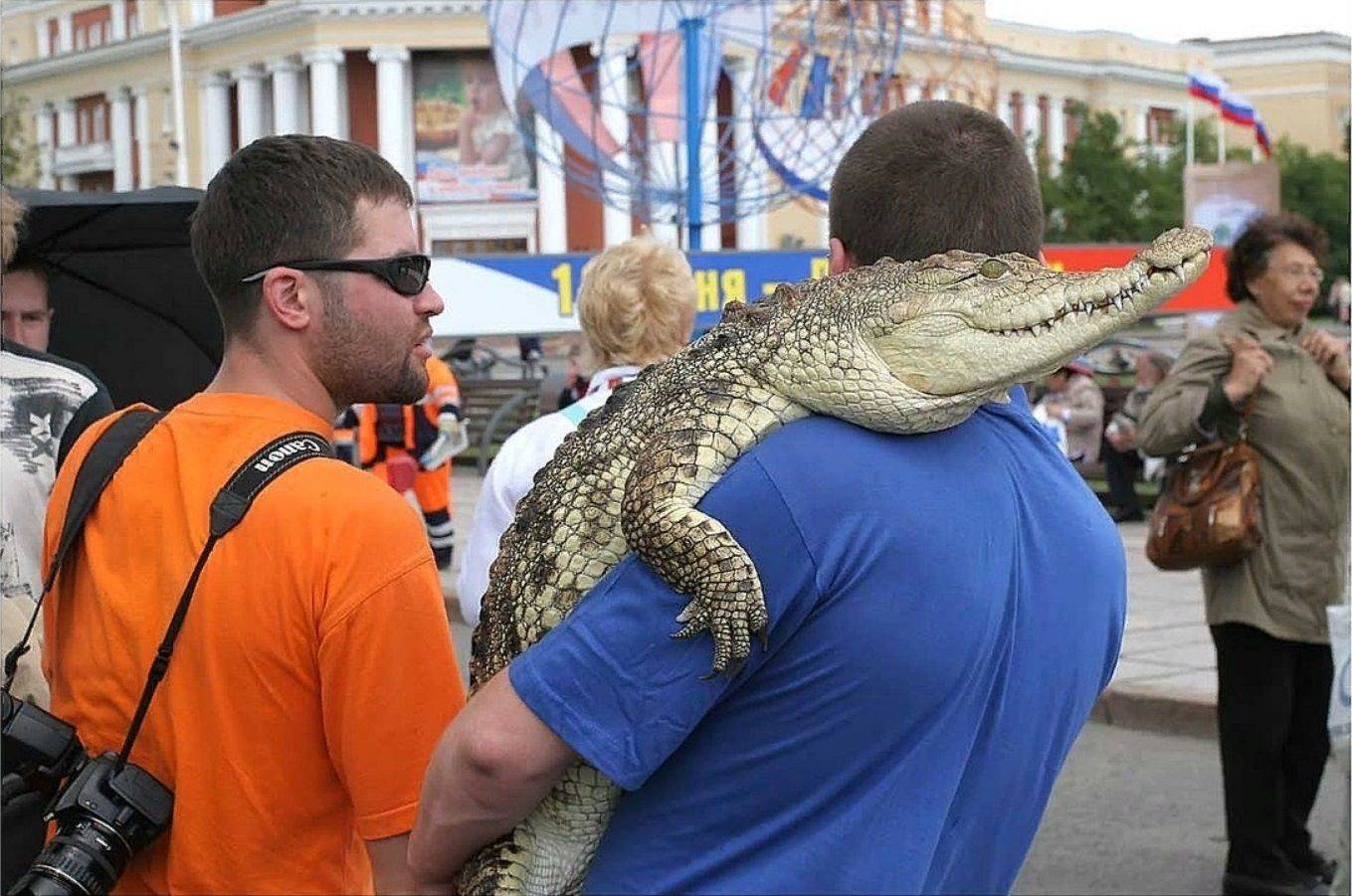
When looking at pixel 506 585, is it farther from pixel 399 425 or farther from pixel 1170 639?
pixel 399 425

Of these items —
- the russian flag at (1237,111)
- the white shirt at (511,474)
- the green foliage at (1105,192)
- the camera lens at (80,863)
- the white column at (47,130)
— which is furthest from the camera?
the white column at (47,130)

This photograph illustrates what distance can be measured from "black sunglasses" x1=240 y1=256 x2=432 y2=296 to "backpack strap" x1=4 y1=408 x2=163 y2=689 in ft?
0.93

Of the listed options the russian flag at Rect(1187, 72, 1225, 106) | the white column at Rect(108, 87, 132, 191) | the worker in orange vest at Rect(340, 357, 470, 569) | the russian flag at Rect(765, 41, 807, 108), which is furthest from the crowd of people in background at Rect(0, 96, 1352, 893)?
the white column at Rect(108, 87, 132, 191)

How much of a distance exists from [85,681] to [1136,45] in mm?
88361

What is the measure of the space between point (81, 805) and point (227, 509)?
1.48ft

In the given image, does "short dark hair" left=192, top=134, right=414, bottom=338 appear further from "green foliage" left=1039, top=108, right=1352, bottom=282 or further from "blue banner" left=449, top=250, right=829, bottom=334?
"green foliage" left=1039, top=108, right=1352, bottom=282

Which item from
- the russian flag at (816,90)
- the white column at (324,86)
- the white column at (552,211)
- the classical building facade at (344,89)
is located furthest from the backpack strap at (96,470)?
the white column at (324,86)

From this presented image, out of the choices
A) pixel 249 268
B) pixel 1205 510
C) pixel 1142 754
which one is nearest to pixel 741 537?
pixel 249 268

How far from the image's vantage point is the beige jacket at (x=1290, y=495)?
5.71m

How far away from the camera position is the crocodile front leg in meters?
1.82

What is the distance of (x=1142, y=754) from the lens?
7.95 meters

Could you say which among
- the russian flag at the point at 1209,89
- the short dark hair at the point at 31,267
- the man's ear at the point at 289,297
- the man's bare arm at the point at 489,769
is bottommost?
the man's bare arm at the point at 489,769

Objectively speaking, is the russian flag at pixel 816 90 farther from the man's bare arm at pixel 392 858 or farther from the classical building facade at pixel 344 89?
the classical building facade at pixel 344 89

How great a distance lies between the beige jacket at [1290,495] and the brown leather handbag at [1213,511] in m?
0.07
